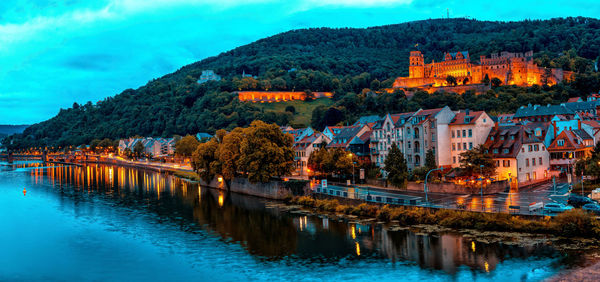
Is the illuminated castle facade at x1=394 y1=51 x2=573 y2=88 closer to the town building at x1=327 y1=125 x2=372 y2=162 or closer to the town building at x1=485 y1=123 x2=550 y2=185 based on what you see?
the town building at x1=327 y1=125 x2=372 y2=162

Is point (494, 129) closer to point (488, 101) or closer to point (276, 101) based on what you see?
point (488, 101)

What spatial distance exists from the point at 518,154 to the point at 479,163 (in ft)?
17.2

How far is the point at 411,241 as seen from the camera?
3781 cm

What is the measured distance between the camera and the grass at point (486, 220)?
3538 centimetres

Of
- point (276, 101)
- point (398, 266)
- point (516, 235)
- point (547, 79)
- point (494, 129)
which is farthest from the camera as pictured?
point (276, 101)

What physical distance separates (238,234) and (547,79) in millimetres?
130889

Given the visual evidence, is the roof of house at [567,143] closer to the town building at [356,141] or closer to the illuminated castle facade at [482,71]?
the town building at [356,141]

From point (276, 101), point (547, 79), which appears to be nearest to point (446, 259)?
point (547, 79)

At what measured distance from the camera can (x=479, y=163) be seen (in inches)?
2016

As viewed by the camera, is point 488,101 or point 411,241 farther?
point 488,101

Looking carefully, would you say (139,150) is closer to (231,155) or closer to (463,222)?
(231,155)

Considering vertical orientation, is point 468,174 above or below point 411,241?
above

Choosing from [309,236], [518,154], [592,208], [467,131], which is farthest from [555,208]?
[467,131]

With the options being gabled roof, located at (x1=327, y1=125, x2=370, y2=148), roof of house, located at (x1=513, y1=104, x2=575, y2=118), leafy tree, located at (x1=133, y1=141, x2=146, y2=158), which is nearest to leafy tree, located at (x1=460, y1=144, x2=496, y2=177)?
gabled roof, located at (x1=327, y1=125, x2=370, y2=148)
